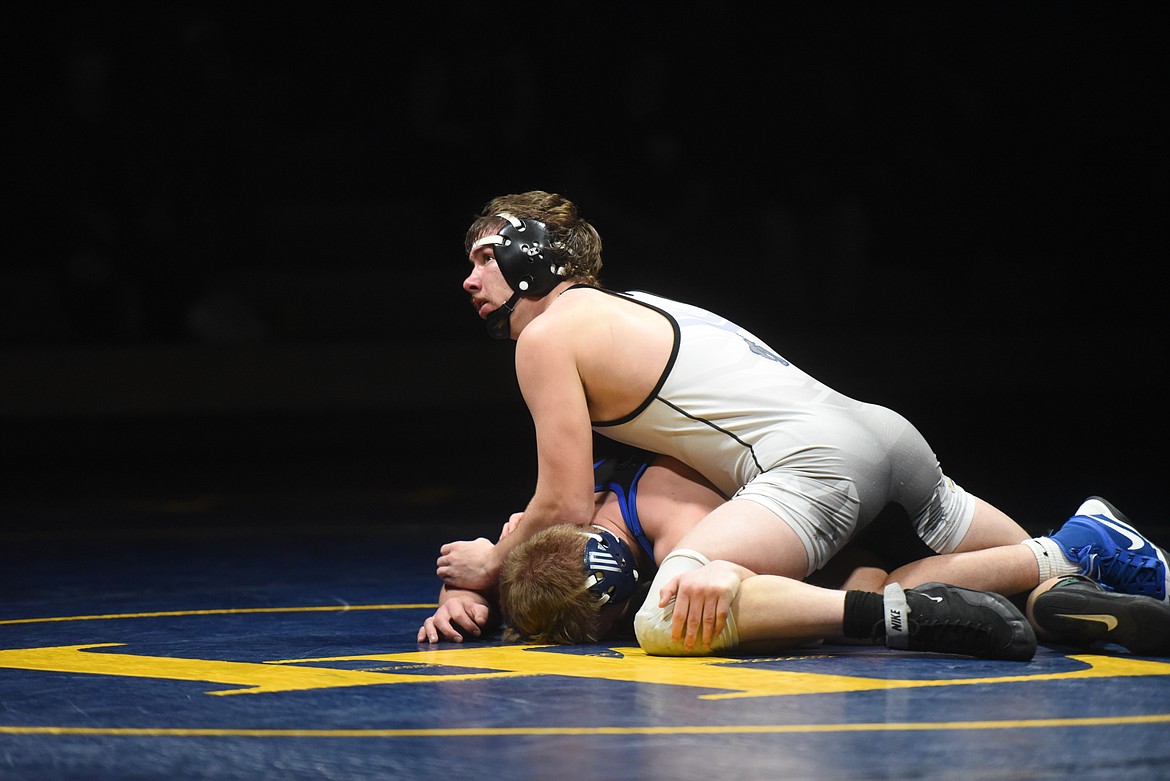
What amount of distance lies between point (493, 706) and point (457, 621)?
0.88 metres

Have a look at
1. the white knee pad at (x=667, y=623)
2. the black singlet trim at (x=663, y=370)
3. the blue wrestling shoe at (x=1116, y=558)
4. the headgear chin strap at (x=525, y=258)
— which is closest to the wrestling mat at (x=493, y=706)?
the white knee pad at (x=667, y=623)

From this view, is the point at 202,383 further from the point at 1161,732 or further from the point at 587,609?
the point at 1161,732

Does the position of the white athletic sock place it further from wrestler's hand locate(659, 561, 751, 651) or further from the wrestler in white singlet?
wrestler's hand locate(659, 561, 751, 651)

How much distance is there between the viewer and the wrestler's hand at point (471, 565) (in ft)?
12.4

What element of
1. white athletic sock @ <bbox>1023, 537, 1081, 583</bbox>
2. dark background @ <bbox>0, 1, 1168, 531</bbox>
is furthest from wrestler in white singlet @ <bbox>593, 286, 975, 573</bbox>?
dark background @ <bbox>0, 1, 1168, 531</bbox>

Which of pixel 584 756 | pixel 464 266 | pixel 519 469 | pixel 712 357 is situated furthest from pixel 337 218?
pixel 584 756

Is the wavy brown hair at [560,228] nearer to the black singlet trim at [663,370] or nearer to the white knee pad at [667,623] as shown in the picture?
the black singlet trim at [663,370]

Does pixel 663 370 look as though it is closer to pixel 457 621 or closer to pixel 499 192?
pixel 457 621

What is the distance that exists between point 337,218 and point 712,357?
22.3 ft

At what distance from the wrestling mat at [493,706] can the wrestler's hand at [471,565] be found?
0.15 m

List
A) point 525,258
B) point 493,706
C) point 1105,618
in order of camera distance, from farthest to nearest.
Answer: point 525,258 < point 1105,618 < point 493,706

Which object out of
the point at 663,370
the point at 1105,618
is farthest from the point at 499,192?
the point at 1105,618

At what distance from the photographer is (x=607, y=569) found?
3.59 meters

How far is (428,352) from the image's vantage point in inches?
363
